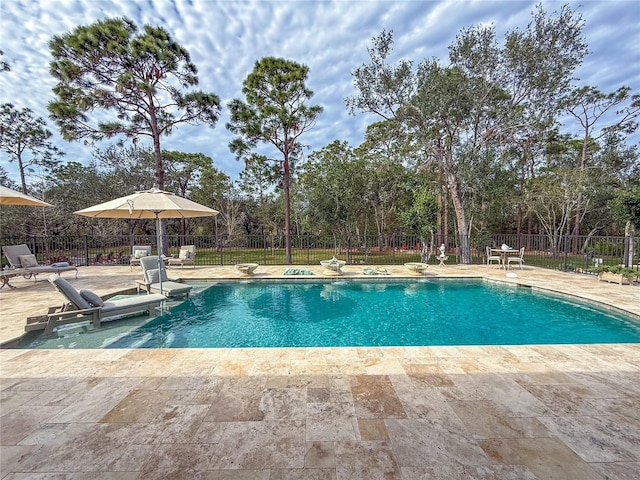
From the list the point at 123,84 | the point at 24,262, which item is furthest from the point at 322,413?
the point at 123,84

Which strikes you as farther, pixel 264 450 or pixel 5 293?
pixel 5 293

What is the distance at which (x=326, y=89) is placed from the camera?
13141 millimetres

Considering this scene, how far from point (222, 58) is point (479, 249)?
1465 cm

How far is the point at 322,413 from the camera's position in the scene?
2.29 m

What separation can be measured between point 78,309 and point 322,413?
4939mm

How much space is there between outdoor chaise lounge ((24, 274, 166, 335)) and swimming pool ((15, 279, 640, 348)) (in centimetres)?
24

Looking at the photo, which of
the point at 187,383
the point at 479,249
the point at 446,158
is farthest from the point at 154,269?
the point at 479,249

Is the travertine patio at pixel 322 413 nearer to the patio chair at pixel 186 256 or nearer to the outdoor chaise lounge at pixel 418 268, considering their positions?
the outdoor chaise lounge at pixel 418 268

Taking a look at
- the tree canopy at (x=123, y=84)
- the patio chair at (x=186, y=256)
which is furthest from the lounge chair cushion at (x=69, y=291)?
the tree canopy at (x=123, y=84)

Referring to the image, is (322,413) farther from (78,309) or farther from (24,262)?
(24,262)

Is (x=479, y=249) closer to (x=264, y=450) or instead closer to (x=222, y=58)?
(x=222, y=58)

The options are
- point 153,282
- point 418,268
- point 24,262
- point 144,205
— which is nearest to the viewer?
point 144,205

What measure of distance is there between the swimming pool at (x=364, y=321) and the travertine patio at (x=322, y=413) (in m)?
1.06

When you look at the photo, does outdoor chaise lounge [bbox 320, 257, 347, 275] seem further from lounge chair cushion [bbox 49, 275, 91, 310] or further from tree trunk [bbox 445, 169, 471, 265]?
tree trunk [bbox 445, 169, 471, 265]
